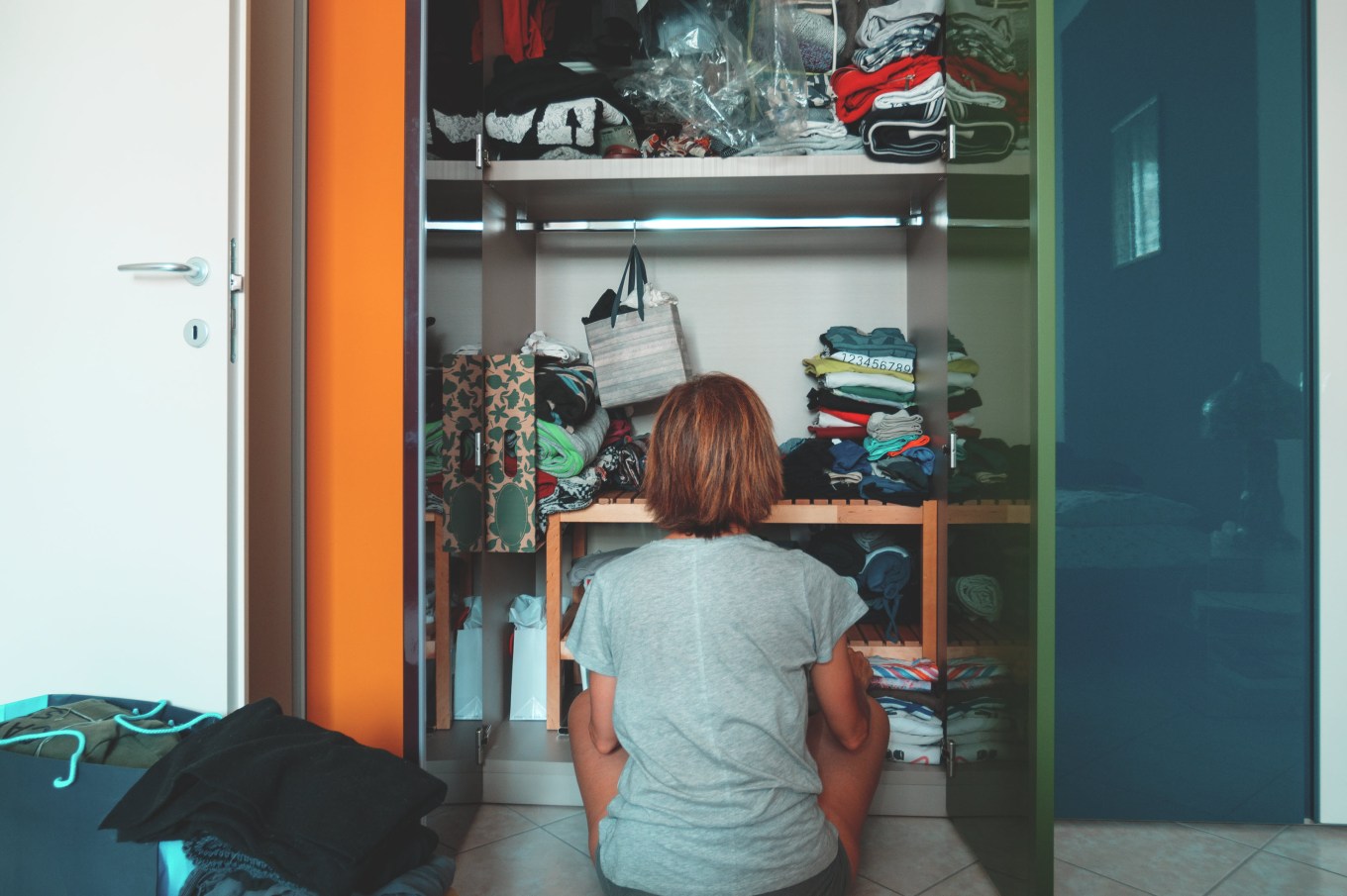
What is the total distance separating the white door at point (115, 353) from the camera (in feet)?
4.95

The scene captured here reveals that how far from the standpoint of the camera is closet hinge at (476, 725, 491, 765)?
2.10 m

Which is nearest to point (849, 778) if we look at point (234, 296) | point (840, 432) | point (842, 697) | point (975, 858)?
point (842, 697)

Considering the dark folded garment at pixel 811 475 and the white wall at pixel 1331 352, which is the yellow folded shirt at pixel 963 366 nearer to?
the dark folded garment at pixel 811 475

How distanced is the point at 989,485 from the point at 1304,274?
109 cm

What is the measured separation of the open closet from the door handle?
1.34 feet

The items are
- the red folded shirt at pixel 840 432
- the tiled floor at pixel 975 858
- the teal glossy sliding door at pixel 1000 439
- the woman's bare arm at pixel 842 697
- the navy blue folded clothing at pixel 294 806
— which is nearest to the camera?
the navy blue folded clothing at pixel 294 806

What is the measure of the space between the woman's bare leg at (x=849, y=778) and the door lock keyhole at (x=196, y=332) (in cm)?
126

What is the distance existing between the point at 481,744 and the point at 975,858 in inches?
45.8

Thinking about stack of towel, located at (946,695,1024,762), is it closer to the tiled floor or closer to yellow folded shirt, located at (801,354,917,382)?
the tiled floor

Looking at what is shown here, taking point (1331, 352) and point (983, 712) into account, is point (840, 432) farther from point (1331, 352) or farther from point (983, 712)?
point (1331, 352)

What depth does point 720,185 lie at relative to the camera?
2242mm

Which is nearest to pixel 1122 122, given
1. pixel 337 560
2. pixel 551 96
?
pixel 551 96

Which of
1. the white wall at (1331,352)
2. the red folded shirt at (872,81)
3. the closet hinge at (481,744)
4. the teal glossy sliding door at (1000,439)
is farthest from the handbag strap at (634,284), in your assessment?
the white wall at (1331,352)

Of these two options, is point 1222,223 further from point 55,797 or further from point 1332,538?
point 55,797
